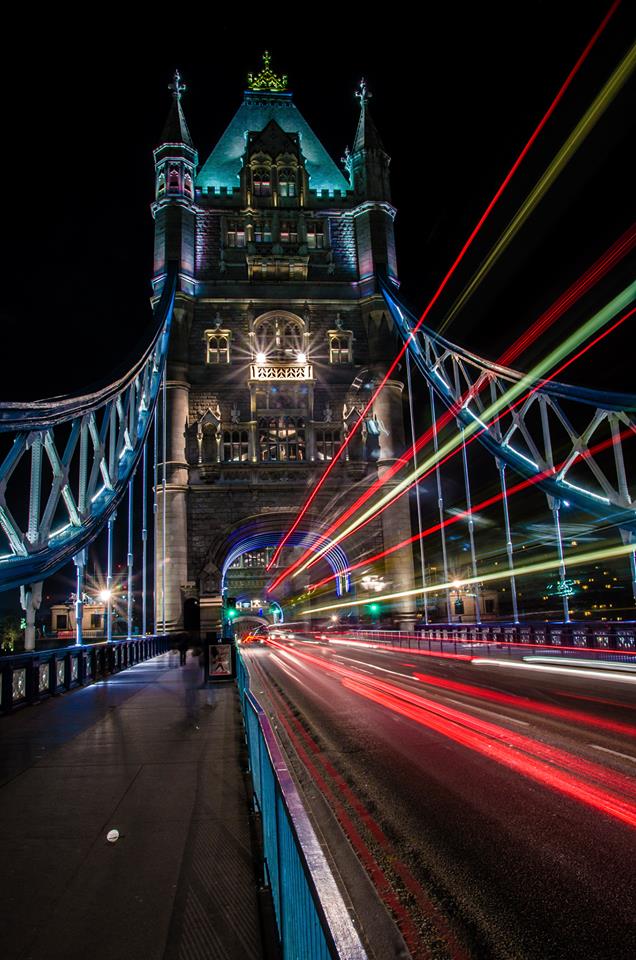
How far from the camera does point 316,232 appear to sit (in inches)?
1784

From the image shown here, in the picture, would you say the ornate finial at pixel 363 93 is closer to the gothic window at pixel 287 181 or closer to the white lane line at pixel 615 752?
the gothic window at pixel 287 181

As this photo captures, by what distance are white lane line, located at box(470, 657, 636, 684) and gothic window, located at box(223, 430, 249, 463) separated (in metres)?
21.7

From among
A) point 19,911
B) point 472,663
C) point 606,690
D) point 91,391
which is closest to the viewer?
point 19,911

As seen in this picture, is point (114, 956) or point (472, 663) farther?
point (472, 663)

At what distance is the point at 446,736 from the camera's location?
29.8ft

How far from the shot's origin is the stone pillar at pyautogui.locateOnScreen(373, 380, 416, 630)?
125ft

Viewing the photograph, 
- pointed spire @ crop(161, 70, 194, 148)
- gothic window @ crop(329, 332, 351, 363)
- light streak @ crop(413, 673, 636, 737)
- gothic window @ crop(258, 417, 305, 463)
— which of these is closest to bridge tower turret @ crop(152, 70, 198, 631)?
pointed spire @ crop(161, 70, 194, 148)

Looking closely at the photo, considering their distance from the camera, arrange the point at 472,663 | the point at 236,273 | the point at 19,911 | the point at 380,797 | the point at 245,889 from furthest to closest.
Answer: the point at 236,273, the point at 472,663, the point at 380,797, the point at 245,889, the point at 19,911

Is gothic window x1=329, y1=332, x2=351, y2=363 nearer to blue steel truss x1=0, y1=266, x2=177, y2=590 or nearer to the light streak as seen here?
blue steel truss x1=0, y1=266, x2=177, y2=590

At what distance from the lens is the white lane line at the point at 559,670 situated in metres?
15.2

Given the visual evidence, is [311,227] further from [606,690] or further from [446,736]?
[446,736]

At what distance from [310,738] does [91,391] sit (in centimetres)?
1402

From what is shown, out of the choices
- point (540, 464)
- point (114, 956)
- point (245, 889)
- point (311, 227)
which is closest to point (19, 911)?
point (114, 956)

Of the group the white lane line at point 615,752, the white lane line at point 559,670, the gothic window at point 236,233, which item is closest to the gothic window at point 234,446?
the gothic window at point 236,233
